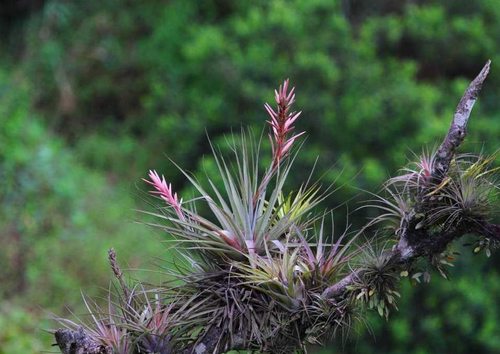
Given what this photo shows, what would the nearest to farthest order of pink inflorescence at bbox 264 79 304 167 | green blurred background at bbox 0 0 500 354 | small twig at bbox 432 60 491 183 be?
small twig at bbox 432 60 491 183 < pink inflorescence at bbox 264 79 304 167 < green blurred background at bbox 0 0 500 354

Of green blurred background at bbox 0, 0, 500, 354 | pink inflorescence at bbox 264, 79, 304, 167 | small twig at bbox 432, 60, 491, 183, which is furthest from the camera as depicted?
green blurred background at bbox 0, 0, 500, 354

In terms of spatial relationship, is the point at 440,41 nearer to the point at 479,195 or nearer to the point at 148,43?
the point at 148,43

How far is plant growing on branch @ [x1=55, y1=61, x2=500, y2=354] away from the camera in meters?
2.99

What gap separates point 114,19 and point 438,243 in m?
11.5

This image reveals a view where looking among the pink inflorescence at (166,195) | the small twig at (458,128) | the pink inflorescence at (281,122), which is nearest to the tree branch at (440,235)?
the small twig at (458,128)

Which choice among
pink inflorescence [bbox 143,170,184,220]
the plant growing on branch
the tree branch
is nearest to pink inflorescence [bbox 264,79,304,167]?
the plant growing on branch

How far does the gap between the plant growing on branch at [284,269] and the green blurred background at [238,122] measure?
5179 mm

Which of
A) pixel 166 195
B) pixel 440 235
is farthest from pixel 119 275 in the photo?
pixel 440 235

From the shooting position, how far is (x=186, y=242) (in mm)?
3234

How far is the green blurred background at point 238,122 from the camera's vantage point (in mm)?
9586

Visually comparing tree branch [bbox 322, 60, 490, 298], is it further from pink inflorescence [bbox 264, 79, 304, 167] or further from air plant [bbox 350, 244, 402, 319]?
pink inflorescence [bbox 264, 79, 304, 167]

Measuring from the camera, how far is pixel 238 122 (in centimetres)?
1083

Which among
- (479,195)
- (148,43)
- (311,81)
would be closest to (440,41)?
(311,81)

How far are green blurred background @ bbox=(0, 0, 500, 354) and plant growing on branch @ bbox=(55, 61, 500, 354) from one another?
518cm
